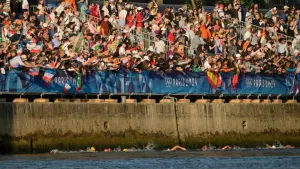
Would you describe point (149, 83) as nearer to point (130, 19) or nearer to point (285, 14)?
point (130, 19)

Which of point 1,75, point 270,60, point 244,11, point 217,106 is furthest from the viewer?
point 244,11

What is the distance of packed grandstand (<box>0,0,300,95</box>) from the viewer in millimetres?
42438

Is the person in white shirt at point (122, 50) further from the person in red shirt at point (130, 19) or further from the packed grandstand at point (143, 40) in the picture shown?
the person in red shirt at point (130, 19)

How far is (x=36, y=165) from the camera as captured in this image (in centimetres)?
3616

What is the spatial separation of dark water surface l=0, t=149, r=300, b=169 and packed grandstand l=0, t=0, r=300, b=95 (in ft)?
10.7

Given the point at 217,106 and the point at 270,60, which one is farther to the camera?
the point at 270,60

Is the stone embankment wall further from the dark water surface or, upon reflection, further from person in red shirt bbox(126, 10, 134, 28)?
person in red shirt bbox(126, 10, 134, 28)

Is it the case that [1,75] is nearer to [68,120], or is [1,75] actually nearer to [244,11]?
[68,120]

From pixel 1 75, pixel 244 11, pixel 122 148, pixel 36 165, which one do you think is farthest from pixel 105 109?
pixel 244 11

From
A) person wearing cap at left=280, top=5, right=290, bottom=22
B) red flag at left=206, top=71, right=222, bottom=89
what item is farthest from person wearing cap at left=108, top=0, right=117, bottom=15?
person wearing cap at left=280, top=5, right=290, bottom=22

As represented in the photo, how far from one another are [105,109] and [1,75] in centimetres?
460

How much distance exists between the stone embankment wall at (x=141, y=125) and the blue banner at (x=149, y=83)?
0.59m

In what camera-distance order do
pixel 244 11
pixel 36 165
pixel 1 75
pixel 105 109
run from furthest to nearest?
1. pixel 244 11
2. pixel 105 109
3. pixel 1 75
4. pixel 36 165

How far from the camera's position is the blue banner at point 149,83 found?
136 feet
